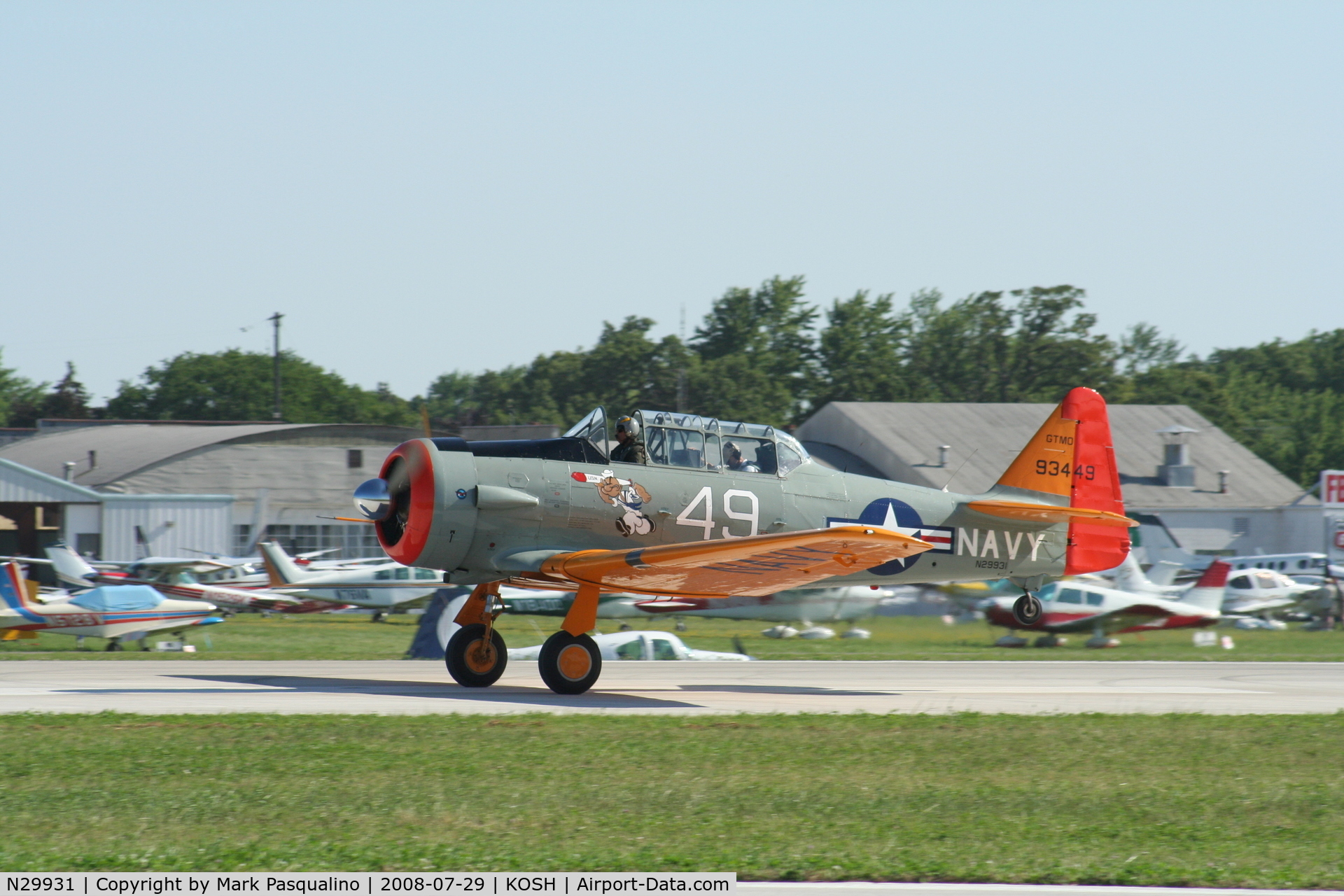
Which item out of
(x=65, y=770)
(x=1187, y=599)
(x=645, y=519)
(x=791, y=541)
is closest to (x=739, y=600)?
(x=1187, y=599)

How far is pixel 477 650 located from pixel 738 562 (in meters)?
3.45

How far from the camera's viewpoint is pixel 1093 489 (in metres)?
16.4

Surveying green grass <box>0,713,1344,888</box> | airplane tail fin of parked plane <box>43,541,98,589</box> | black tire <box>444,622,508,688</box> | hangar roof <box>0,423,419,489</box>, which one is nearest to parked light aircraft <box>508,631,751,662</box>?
Answer: black tire <box>444,622,508,688</box>

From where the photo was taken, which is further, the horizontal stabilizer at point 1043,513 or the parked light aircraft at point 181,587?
the parked light aircraft at point 181,587

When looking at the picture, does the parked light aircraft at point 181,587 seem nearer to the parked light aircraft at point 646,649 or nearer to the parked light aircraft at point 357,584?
the parked light aircraft at point 357,584

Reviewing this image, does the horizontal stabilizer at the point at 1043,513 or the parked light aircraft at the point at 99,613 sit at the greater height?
the horizontal stabilizer at the point at 1043,513

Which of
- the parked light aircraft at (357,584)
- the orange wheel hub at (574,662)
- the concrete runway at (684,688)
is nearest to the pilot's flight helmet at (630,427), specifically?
the orange wheel hub at (574,662)

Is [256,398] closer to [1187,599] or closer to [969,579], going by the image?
[1187,599]

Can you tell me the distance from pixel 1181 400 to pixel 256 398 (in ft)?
232

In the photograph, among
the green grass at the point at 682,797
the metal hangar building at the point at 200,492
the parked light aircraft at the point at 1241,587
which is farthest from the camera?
the metal hangar building at the point at 200,492

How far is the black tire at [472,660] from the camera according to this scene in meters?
13.8

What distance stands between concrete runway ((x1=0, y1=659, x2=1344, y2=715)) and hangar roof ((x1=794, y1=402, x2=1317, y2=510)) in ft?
116

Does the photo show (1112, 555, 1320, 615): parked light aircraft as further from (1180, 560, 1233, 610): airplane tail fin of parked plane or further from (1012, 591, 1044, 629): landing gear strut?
(1012, 591, 1044, 629): landing gear strut

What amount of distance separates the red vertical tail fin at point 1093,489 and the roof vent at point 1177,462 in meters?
43.2
